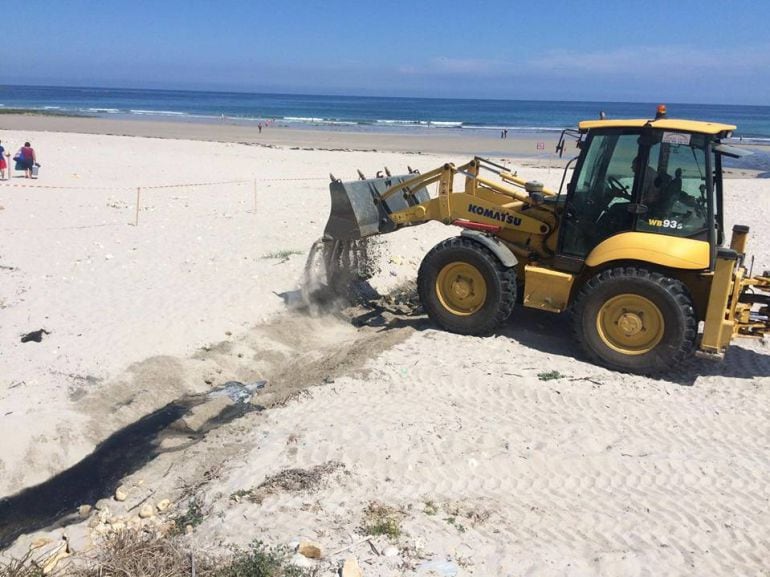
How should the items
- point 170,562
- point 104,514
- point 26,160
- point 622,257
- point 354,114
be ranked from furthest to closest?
point 354,114 < point 26,160 < point 622,257 < point 104,514 < point 170,562

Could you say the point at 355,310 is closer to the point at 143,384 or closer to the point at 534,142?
the point at 143,384

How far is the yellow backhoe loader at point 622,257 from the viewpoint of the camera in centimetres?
675

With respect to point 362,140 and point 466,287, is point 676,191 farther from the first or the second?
point 362,140

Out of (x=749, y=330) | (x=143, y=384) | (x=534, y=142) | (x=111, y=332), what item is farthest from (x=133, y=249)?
(x=534, y=142)

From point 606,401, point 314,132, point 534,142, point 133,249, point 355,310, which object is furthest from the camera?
point 314,132

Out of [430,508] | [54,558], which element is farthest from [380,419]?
[54,558]

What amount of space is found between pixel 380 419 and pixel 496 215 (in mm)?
3158

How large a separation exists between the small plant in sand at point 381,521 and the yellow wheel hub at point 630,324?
3407 mm

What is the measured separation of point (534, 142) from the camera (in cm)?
4234

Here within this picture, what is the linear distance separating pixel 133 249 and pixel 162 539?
23.6 ft

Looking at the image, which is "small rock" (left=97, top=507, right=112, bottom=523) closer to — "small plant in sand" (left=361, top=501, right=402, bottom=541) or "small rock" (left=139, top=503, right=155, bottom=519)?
"small rock" (left=139, top=503, right=155, bottom=519)

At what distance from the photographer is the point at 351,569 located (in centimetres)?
405

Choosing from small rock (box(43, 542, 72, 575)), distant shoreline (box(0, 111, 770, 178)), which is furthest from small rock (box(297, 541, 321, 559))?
distant shoreline (box(0, 111, 770, 178))

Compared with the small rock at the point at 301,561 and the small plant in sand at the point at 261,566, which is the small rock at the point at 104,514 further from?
the small rock at the point at 301,561
